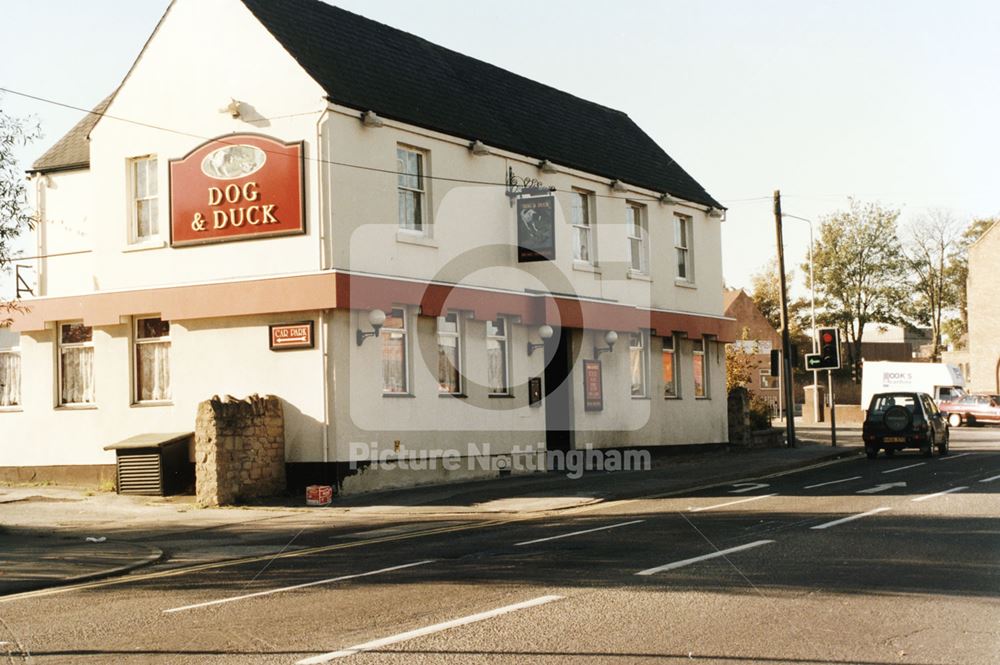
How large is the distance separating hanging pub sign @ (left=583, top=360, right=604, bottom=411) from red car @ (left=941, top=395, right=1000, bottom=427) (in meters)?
33.3

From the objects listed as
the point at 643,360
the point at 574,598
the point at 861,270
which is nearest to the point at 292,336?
the point at 643,360

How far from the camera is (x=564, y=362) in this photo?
2758cm

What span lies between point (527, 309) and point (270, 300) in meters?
6.60

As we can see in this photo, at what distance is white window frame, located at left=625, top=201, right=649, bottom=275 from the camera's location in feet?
99.8

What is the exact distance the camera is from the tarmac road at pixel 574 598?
25.5ft

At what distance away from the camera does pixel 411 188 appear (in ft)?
76.6

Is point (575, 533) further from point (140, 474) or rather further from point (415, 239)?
point (140, 474)

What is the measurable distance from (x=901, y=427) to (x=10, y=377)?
2215 centimetres

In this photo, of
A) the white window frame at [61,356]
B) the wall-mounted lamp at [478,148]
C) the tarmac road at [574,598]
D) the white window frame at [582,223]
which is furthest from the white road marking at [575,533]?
the white window frame at [61,356]

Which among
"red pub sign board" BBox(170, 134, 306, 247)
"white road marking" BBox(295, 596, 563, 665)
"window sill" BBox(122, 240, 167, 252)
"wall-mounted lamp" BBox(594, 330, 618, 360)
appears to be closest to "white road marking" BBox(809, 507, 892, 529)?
"white road marking" BBox(295, 596, 563, 665)

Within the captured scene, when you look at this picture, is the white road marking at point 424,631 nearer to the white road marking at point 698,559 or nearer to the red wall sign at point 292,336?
the white road marking at point 698,559

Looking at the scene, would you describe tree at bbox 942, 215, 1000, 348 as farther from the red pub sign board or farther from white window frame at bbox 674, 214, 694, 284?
the red pub sign board

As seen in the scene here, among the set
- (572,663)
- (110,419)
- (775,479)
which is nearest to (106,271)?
(110,419)

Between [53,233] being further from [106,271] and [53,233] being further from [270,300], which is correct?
[270,300]
